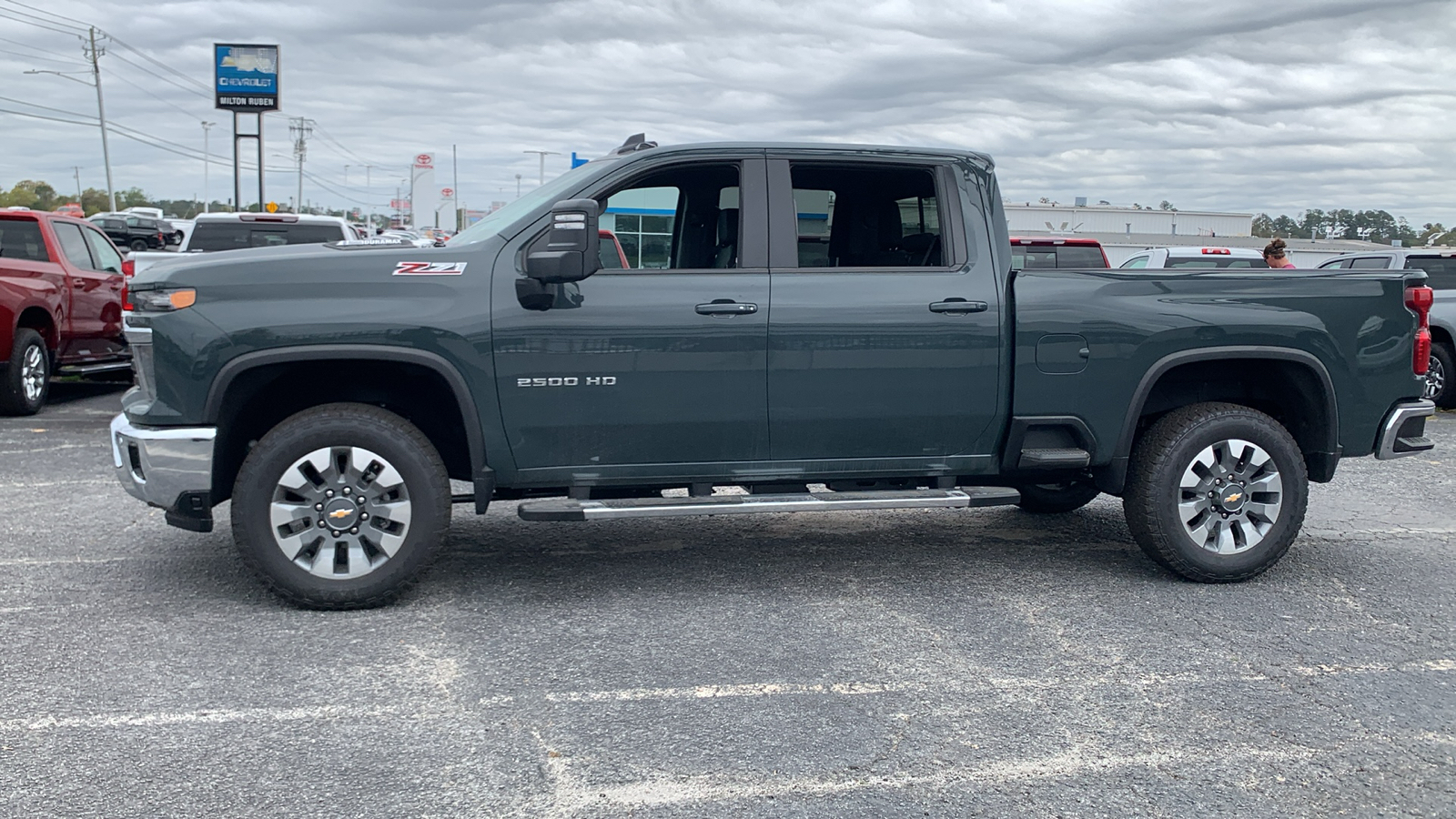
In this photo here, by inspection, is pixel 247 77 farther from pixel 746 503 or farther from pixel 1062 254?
pixel 746 503

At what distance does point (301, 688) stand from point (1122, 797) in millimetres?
2726

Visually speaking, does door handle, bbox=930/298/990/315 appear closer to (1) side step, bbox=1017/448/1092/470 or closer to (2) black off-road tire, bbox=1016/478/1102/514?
(1) side step, bbox=1017/448/1092/470

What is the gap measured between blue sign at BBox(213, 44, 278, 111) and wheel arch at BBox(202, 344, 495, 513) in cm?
3898

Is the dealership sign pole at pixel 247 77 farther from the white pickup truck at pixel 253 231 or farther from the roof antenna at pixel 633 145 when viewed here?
the roof antenna at pixel 633 145

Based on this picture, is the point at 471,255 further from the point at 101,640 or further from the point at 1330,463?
the point at 1330,463

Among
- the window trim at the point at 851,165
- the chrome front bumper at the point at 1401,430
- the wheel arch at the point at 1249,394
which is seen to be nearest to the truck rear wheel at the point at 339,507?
the window trim at the point at 851,165

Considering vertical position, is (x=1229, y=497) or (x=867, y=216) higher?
(x=867, y=216)

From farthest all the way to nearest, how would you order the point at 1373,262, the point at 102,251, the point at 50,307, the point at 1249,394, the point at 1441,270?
the point at 1373,262, the point at 1441,270, the point at 102,251, the point at 50,307, the point at 1249,394

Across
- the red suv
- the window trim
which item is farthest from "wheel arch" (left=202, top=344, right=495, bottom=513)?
the red suv

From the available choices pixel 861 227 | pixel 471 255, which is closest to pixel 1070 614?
pixel 861 227

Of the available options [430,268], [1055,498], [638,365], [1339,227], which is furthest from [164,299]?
[1339,227]

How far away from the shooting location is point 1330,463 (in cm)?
591

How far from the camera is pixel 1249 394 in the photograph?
238 inches

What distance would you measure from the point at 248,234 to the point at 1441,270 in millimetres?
12738
